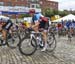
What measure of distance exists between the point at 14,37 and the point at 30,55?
11.9 feet

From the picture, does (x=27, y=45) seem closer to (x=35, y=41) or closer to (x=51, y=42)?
(x=35, y=41)

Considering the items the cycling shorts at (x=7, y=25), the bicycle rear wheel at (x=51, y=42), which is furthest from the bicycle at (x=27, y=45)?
the cycling shorts at (x=7, y=25)

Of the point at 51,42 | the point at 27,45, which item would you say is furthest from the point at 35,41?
the point at 51,42

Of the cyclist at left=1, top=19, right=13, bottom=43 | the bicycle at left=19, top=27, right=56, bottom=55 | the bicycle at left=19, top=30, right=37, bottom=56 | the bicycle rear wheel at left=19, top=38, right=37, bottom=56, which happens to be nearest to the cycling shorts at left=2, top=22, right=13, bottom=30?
the cyclist at left=1, top=19, right=13, bottom=43

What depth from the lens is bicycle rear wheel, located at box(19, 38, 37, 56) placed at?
1220cm

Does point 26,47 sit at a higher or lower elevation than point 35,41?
lower

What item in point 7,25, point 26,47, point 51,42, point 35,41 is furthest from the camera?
point 7,25

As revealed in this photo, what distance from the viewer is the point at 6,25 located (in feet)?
49.3

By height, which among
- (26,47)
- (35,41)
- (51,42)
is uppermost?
(35,41)

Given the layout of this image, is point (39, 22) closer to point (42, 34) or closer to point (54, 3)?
point (42, 34)

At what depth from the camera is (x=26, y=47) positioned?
40.3 feet

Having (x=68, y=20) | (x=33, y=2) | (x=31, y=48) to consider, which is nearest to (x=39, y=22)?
(x=31, y=48)

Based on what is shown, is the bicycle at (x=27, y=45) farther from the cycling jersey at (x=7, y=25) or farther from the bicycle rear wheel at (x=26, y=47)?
the cycling jersey at (x=7, y=25)

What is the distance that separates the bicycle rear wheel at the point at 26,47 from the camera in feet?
40.0
